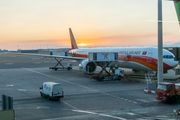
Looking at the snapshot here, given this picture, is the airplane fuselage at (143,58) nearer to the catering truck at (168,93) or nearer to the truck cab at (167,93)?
the catering truck at (168,93)

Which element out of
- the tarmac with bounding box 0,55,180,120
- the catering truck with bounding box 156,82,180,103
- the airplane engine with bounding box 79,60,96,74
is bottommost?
the tarmac with bounding box 0,55,180,120

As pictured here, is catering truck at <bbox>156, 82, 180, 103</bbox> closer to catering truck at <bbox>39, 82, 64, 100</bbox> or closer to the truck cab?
the truck cab

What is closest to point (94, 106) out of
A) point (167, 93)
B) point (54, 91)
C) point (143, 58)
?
point (54, 91)

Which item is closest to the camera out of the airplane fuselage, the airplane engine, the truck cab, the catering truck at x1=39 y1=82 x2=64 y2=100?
the truck cab

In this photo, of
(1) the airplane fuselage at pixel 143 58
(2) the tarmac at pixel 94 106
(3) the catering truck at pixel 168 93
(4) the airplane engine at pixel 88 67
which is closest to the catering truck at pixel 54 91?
(2) the tarmac at pixel 94 106

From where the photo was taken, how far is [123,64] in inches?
1296

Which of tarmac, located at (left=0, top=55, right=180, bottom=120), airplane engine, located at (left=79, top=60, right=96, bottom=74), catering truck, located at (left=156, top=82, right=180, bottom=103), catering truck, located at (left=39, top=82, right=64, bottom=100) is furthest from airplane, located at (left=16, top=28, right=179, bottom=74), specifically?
catering truck, located at (left=39, top=82, right=64, bottom=100)

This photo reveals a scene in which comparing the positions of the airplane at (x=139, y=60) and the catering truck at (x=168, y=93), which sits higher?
the airplane at (x=139, y=60)

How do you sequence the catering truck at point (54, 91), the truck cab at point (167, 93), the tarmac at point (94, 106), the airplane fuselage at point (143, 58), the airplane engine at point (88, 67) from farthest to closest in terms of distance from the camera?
the airplane engine at point (88, 67) < the airplane fuselage at point (143, 58) < the catering truck at point (54, 91) < the truck cab at point (167, 93) < the tarmac at point (94, 106)

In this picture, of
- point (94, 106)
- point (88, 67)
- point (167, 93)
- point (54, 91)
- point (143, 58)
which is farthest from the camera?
point (88, 67)

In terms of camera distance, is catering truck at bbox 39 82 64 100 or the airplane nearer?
catering truck at bbox 39 82 64 100

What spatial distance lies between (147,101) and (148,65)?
A: 1237 cm

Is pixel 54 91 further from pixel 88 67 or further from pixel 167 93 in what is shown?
pixel 88 67

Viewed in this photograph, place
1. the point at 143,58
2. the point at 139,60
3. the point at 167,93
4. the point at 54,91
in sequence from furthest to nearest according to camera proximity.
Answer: the point at 139,60, the point at 143,58, the point at 54,91, the point at 167,93
